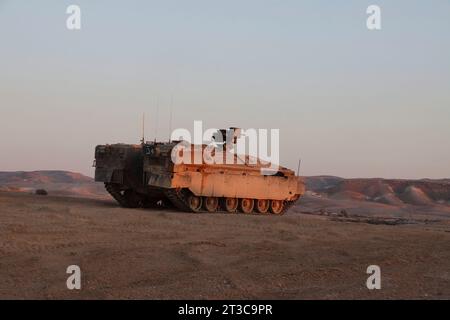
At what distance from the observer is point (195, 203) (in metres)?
22.2

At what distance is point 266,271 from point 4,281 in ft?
12.2

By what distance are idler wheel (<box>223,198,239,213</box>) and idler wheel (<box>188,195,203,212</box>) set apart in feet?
3.69

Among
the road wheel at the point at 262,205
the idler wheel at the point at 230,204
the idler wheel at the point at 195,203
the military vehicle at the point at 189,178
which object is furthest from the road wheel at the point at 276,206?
the idler wheel at the point at 195,203

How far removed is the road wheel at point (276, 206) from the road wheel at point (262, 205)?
0.87 feet

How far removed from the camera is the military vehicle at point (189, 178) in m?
21.4

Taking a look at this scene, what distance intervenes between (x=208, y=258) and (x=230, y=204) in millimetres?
12025

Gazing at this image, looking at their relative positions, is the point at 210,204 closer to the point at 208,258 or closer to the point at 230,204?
the point at 230,204

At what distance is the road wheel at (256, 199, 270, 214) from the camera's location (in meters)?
24.5

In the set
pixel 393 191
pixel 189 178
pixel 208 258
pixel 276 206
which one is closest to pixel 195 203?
pixel 189 178

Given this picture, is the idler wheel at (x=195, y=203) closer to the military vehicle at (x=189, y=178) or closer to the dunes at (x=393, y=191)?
the military vehicle at (x=189, y=178)

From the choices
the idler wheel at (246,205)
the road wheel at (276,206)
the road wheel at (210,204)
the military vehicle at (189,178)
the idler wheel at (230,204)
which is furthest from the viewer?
the road wheel at (276,206)
